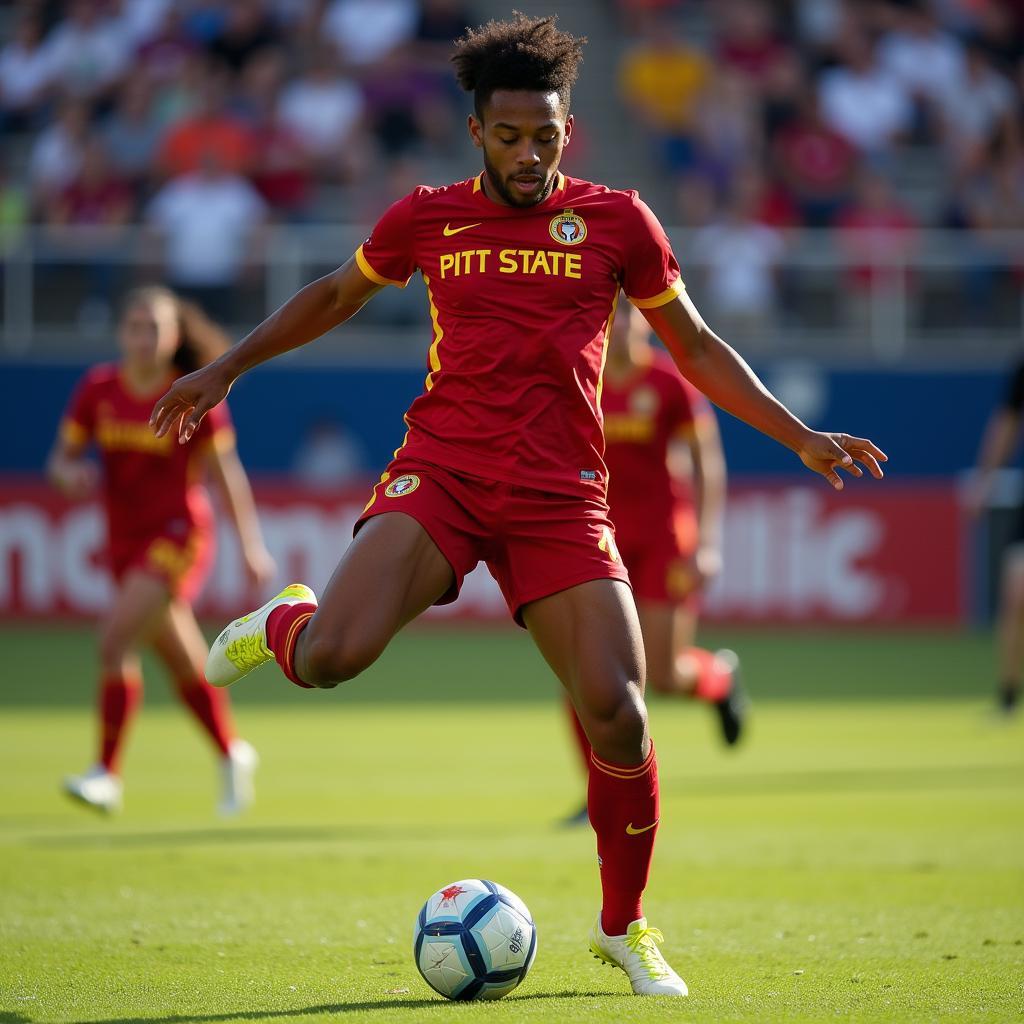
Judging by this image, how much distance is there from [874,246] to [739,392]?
48.6ft

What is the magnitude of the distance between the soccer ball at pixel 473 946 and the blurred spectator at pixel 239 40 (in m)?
17.4

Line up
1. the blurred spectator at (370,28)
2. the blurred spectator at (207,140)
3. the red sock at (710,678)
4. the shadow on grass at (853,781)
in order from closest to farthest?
the shadow on grass at (853,781), the red sock at (710,678), the blurred spectator at (207,140), the blurred spectator at (370,28)

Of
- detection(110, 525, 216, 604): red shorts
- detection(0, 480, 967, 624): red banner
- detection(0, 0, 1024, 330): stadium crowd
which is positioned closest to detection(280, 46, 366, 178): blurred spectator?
detection(0, 0, 1024, 330): stadium crowd

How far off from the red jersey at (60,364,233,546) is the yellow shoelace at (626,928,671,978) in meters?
4.60

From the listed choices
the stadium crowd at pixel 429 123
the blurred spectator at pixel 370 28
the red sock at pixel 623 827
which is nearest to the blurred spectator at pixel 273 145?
the stadium crowd at pixel 429 123

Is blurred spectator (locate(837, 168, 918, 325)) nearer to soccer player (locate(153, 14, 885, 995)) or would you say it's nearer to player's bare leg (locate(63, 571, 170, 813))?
player's bare leg (locate(63, 571, 170, 813))

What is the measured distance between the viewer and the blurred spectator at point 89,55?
21172 mm

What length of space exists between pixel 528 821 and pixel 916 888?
230cm

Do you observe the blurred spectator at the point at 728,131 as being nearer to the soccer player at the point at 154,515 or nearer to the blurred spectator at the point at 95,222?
the blurred spectator at the point at 95,222

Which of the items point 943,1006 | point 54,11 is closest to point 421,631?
point 54,11

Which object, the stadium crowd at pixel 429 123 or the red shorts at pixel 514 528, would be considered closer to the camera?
the red shorts at pixel 514 528

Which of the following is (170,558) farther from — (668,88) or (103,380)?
(668,88)

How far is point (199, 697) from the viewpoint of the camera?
895 cm

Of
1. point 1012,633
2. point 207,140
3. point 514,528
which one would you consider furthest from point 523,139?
point 207,140
